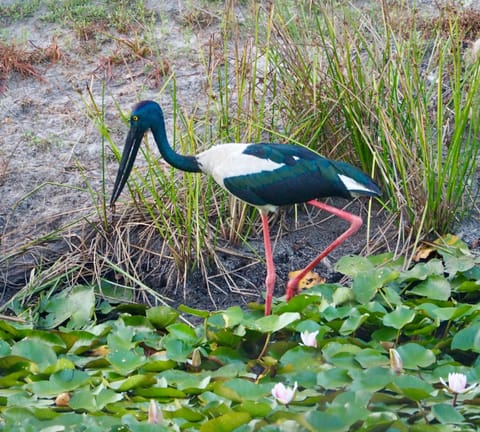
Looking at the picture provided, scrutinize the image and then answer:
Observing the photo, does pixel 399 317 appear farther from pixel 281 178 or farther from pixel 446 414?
pixel 281 178

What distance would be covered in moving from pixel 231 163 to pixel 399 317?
3.95ft

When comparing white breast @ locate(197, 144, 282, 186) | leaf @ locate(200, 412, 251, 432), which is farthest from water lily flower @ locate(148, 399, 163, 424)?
white breast @ locate(197, 144, 282, 186)

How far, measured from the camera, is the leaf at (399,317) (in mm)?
4855

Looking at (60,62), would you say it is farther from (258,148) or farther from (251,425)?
(251,425)

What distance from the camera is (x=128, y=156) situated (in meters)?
5.74

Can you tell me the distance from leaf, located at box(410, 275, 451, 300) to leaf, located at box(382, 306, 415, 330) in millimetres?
372

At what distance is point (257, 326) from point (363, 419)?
104 centimetres

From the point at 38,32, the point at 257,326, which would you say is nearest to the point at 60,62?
the point at 38,32

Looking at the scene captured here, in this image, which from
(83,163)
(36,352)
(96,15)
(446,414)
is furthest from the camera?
(96,15)

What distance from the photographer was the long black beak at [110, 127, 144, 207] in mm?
5679

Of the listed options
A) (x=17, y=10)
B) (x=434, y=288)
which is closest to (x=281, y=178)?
(x=434, y=288)

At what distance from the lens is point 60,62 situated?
25.7ft

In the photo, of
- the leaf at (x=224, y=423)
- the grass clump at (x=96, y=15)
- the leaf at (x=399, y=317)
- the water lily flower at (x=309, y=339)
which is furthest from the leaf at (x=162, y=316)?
the grass clump at (x=96, y=15)

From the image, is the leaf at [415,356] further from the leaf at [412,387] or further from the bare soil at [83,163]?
the bare soil at [83,163]
